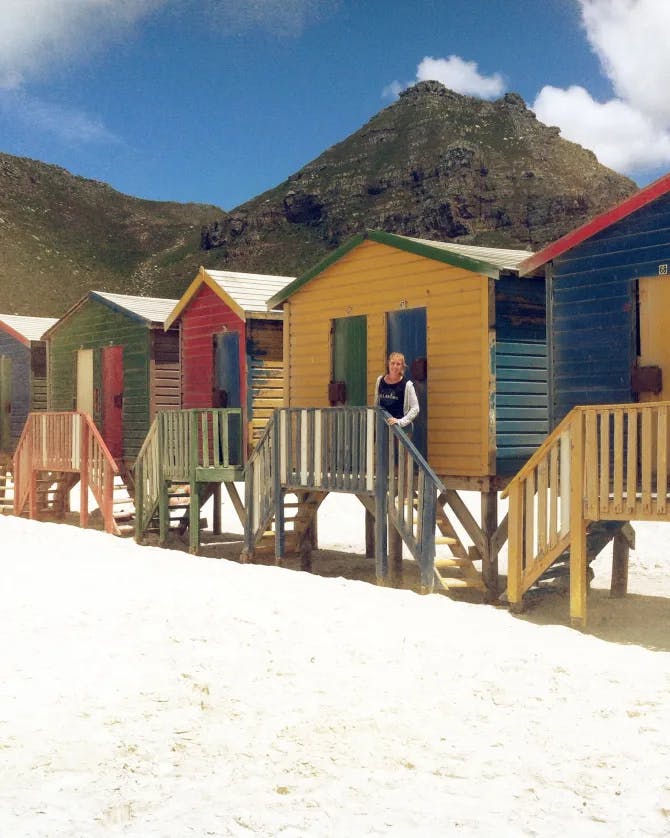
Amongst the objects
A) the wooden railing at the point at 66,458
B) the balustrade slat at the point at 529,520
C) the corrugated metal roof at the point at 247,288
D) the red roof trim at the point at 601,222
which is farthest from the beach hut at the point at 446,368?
the wooden railing at the point at 66,458

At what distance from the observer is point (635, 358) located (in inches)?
452

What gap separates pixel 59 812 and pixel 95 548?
368 inches

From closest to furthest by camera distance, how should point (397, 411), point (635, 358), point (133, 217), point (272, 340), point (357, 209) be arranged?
point (635, 358) < point (397, 411) < point (272, 340) < point (357, 209) < point (133, 217)

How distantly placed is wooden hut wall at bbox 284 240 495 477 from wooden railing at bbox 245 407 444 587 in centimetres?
72

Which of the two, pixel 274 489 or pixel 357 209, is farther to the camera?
pixel 357 209

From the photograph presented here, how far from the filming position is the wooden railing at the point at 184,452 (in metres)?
16.6

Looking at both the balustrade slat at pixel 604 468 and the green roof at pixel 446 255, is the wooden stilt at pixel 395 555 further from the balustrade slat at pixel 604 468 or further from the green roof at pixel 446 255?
the balustrade slat at pixel 604 468

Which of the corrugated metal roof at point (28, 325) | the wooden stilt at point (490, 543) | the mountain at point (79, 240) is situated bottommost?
the wooden stilt at point (490, 543)

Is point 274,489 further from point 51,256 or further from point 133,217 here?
point 133,217

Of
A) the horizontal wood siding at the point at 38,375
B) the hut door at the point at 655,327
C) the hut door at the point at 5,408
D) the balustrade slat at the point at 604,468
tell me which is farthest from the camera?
the hut door at the point at 5,408

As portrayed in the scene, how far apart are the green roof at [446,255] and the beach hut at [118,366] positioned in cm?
484

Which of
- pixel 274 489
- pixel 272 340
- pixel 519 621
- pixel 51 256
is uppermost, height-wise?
pixel 51 256

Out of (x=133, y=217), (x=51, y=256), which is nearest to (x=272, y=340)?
(x=51, y=256)

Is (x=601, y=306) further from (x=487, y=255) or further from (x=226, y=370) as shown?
(x=226, y=370)
